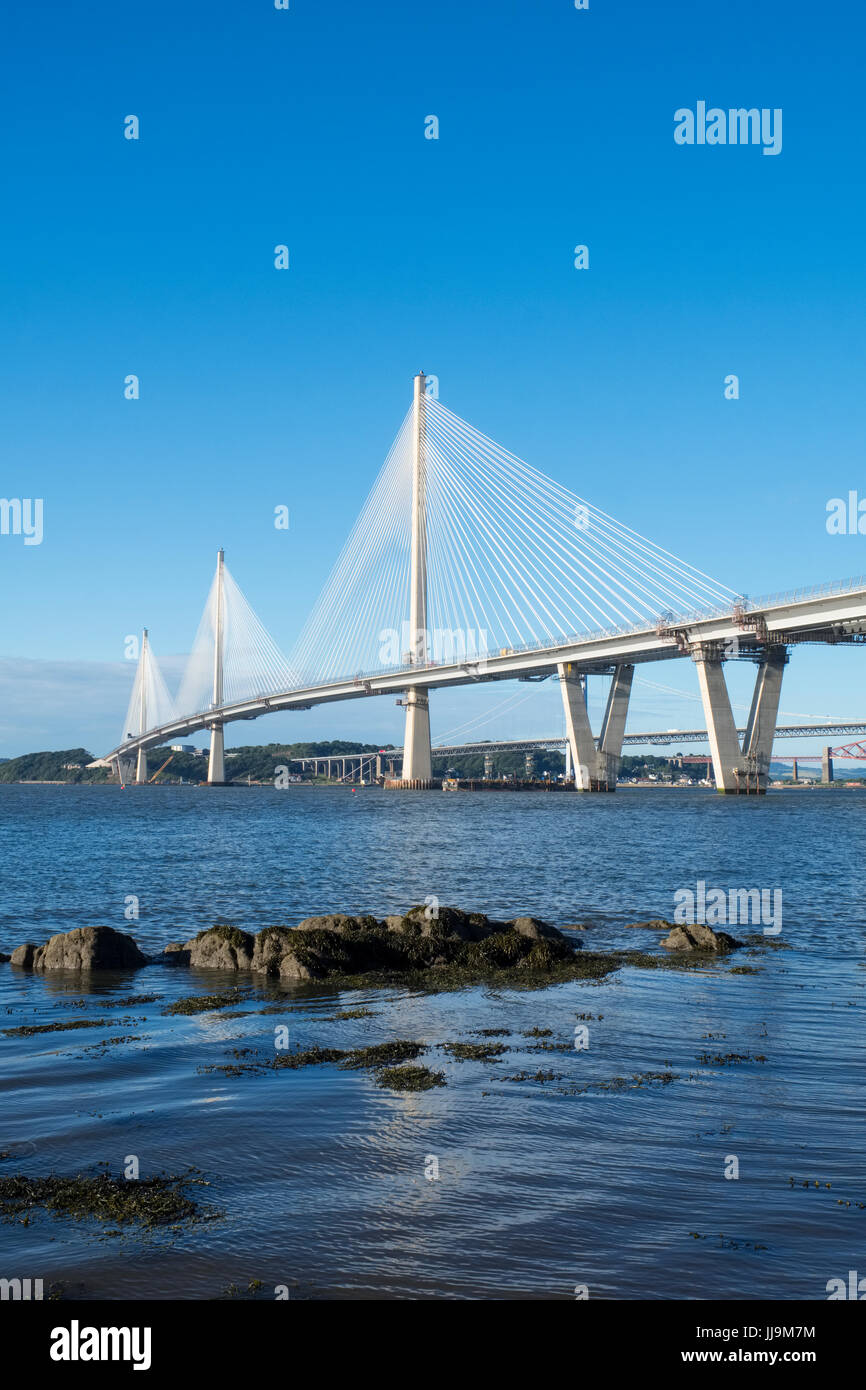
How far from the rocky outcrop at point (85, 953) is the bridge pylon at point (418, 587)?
78.7 metres

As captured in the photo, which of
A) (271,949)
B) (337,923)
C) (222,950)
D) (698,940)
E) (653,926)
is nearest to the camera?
(271,949)

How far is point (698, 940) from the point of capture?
63.3 feet

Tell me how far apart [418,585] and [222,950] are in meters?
79.2

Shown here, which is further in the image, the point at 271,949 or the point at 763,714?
the point at 763,714

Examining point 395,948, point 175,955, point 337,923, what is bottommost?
point 175,955

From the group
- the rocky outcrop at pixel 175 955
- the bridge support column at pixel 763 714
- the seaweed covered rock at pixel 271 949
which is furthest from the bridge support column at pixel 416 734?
the seaweed covered rock at pixel 271 949

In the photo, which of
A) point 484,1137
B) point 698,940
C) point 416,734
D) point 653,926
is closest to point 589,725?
point 416,734

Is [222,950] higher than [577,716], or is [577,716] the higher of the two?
[577,716]

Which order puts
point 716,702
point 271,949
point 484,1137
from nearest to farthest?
1. point 484,1137
2. point 271,949
3. point 716,702

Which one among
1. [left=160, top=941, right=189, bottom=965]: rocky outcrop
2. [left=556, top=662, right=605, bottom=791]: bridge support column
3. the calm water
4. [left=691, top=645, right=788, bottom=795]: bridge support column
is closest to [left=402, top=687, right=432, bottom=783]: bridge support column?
[left=556, top=662, right=605, bottom=791]: bridge support column

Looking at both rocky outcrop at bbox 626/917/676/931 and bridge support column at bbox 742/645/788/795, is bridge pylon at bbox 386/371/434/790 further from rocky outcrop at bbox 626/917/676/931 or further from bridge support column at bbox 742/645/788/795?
rocky outcrop at bbox 626/917/676/931

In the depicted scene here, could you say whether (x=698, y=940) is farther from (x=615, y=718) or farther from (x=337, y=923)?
(x=615, y=718)

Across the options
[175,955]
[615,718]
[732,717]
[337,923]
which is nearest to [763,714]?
[732,717]
